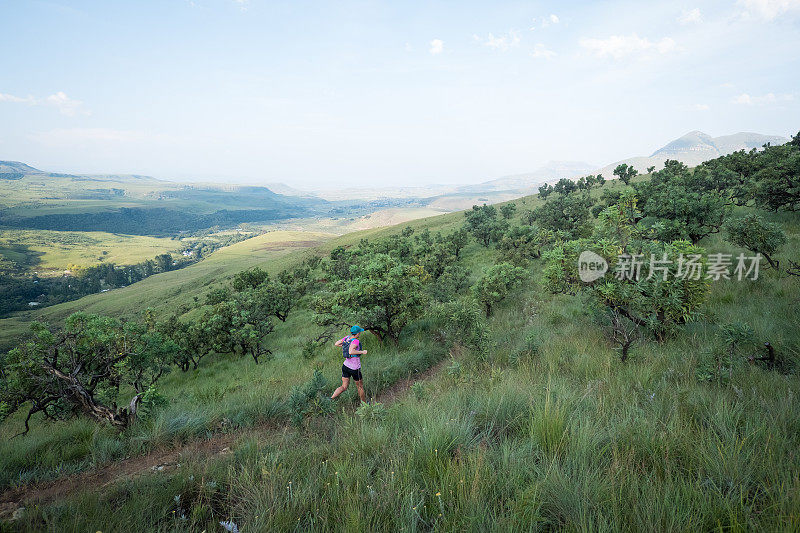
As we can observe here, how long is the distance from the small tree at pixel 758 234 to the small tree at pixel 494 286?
840 cm

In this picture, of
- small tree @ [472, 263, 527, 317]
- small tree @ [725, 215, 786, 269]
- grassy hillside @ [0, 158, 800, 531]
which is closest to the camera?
grassy hillside @ [0, 158, 800, 531]

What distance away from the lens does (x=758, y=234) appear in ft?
31.4

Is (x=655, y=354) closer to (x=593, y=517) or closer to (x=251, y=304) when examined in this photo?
(x=593, y=517)

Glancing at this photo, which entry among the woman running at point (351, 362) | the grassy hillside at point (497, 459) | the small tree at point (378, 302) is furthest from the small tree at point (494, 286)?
the woman running at point (351, 362)

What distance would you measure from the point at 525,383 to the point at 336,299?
29.6ft

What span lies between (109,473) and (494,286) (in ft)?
50.1

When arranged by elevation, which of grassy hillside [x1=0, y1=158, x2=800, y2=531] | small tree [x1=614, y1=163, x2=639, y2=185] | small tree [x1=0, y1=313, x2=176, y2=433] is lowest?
small tree [x1=0, y1=313, x2=176, y2=433]

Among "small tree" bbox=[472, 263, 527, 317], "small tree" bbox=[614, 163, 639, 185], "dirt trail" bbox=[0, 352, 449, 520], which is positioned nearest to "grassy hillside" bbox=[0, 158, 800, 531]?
"dirt trail" bbox=[0, 352, 449, 520]

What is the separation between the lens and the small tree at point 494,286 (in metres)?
16.1

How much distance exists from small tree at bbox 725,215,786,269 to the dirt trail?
15119 millimetres

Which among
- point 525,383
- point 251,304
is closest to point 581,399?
point 525,383

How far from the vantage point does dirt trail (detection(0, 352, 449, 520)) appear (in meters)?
4.07

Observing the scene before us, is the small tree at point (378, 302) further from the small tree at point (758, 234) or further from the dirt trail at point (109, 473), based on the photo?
the small tree at point (758, 234)

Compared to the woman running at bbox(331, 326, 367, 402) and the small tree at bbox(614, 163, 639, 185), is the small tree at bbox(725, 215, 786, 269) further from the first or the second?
the small tree at bbox(614, 163, 639, 185)
